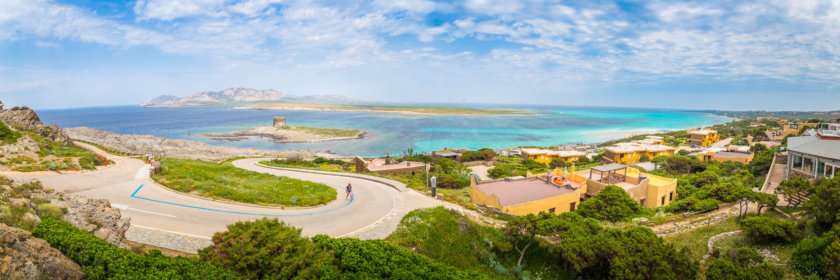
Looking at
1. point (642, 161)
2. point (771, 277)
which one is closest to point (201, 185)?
point (771, 277)

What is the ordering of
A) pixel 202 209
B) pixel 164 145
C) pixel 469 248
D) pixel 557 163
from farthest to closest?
pixel 164 145
pixel 557 163
pixel 202 209
pixel 469 248

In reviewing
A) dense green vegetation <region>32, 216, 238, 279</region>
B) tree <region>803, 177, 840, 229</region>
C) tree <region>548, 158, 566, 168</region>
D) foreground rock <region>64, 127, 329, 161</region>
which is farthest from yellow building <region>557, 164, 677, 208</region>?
foreground rock <region>64, 127, 329, 161</region>

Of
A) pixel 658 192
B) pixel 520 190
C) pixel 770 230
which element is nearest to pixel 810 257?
pixel 770 230

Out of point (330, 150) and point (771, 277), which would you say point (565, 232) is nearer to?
point (771, 277)

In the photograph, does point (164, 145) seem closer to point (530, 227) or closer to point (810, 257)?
point (530, 227)

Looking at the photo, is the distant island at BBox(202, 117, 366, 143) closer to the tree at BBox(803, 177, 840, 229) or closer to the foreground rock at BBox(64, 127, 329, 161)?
the foreground rock at BBox(64, 127, 329, 161)

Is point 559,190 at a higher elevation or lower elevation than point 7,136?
lower

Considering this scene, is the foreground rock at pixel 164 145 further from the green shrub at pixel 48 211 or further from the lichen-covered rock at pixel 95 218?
→ the green shrub at pixel 48 211
